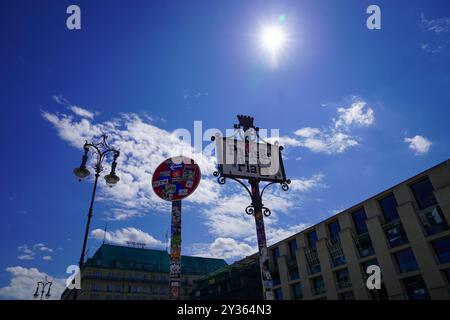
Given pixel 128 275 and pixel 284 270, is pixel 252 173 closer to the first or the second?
pixel 284 270

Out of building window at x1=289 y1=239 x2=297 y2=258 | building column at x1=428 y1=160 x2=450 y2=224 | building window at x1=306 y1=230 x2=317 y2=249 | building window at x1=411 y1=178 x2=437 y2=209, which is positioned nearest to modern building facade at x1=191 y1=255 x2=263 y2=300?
building window at x1=289 y1=239 x2=297 y2=258

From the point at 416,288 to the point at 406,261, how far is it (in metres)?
2.30

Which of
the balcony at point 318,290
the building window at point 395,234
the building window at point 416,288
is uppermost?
the building window at point 395,234

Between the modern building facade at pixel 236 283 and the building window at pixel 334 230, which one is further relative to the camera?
the modern building facade at pixel 236 283

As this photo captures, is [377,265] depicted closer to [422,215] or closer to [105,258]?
[422,215]

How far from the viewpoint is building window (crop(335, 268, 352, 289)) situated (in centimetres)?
3212

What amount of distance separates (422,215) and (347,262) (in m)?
9.17

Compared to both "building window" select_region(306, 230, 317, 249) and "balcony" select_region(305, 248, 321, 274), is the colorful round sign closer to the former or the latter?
"balcony" select_region(305, 248, 321, 274)

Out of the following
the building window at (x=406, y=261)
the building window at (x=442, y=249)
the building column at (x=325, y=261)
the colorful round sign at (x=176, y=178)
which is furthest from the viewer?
the building column at (x=325, y=261)

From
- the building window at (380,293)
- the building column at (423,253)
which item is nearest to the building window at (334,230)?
the building window at (380,293)

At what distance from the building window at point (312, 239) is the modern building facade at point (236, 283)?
9.33 m

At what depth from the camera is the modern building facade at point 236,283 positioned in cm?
4421

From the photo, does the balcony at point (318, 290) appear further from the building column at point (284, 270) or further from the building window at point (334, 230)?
the building window at point (334, 230)

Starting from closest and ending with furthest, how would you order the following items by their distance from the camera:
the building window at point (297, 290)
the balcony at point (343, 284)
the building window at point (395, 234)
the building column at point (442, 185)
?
the building column at point (442, 185) < the building window at point (395, 234) < the balcony at point (343, 284) < the building window at point (297, 290)
